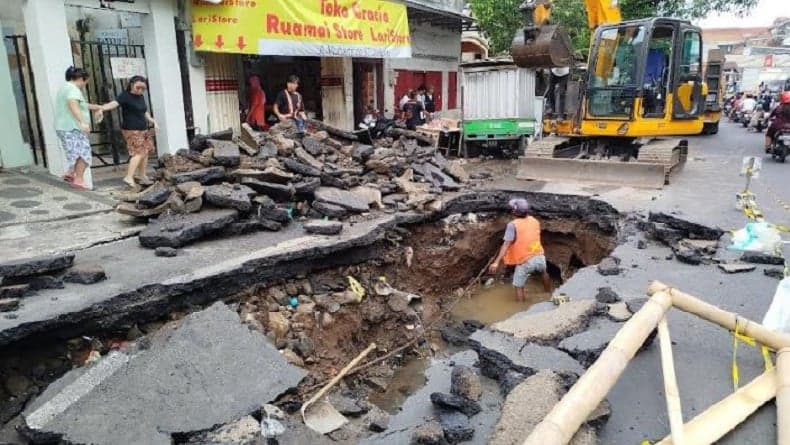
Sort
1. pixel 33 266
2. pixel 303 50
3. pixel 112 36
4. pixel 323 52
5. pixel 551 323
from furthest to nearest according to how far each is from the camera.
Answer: pixel 323 52
pixel 303 50
pixel 112 36
pixel 33 266
pixel 551 323

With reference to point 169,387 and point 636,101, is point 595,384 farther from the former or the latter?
point 636,101

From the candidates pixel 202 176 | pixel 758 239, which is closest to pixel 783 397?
pixel 758 239

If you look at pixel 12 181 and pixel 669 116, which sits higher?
pixel 669 116

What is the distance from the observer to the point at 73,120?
22.6 ft

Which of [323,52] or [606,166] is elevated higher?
[323,52]

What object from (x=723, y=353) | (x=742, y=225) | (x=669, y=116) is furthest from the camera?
(x=669, y=116)

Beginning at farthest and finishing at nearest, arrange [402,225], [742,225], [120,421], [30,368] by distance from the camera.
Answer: [402,225], [742,225], [30,368], [120,421]

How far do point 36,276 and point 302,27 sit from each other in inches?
281

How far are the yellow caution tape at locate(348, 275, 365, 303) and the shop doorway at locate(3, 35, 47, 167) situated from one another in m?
5.51

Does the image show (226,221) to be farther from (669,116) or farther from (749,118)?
(749,118)

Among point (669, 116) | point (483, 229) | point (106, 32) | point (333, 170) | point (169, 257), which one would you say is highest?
point (106, 32)

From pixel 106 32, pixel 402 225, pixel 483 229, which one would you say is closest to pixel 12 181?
pixel 106 32

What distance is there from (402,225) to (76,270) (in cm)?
386

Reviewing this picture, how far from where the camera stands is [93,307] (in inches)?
161
